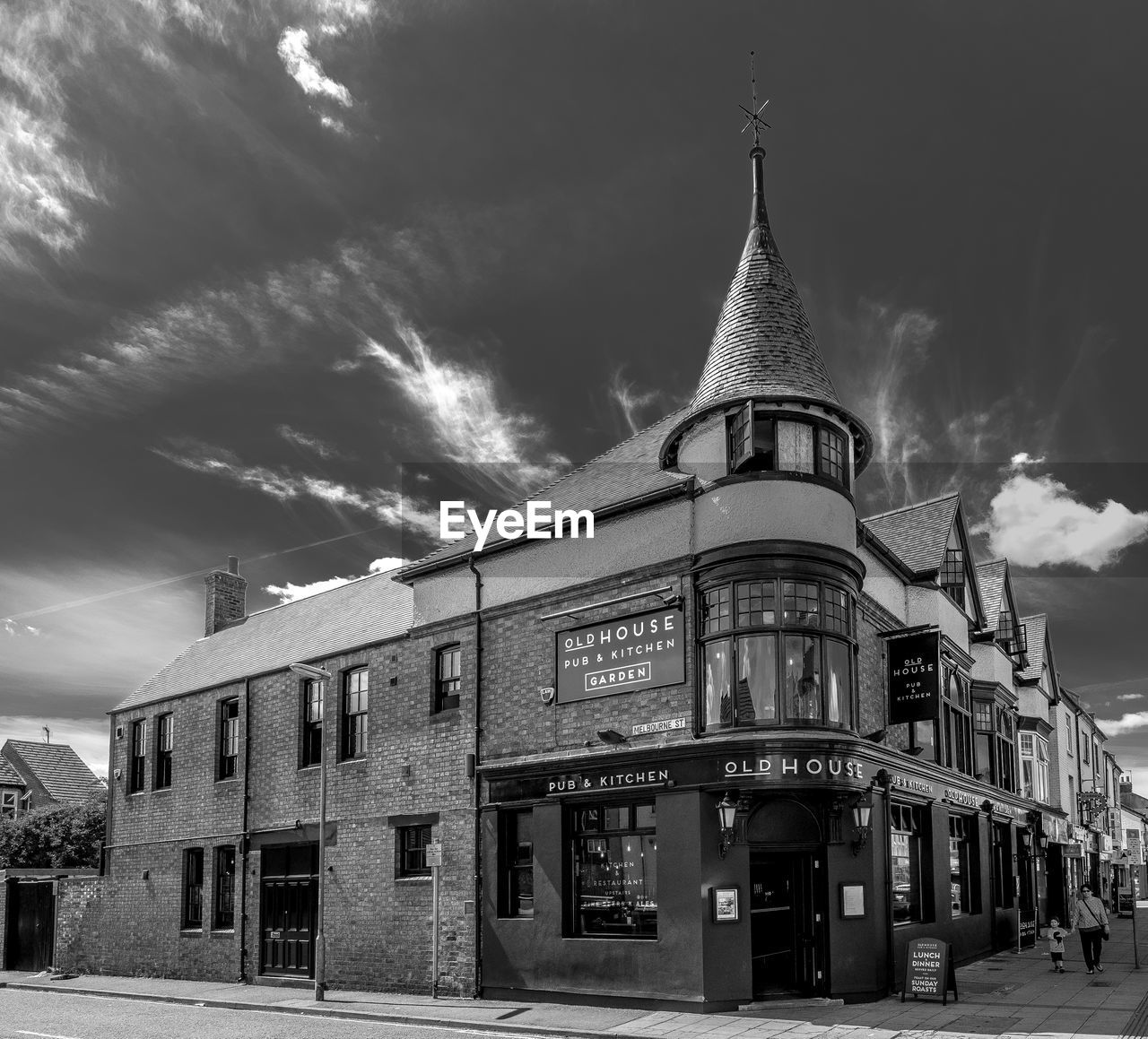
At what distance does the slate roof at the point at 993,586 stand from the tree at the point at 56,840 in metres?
38.1

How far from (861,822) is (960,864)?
846 cm

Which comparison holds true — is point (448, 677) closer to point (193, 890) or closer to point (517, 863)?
point (517, 863)

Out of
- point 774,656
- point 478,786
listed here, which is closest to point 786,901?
point 774,656

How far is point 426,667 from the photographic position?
23469 mm

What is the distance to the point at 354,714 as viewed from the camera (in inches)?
1000

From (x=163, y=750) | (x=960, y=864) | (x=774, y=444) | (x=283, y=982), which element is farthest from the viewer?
(x=163, y=750)

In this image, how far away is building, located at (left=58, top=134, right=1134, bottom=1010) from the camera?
18.0m

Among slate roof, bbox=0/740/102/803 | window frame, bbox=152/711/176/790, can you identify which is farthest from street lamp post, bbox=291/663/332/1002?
slate roof, bbox=0/740/102/803

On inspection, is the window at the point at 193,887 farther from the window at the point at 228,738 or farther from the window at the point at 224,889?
the window at the point at 228,738

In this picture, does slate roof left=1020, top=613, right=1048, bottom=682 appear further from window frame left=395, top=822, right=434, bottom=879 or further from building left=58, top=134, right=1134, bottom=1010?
window frame left=395, top=822, right=434, bottom=879

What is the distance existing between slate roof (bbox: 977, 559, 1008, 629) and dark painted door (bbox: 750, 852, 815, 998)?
1696 centimetres

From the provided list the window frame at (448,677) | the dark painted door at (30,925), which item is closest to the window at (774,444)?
the window frame at (448,677)

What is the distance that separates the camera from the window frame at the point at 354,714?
2502 centimetres

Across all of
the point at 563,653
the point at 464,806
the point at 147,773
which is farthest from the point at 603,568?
the point at 147,773
